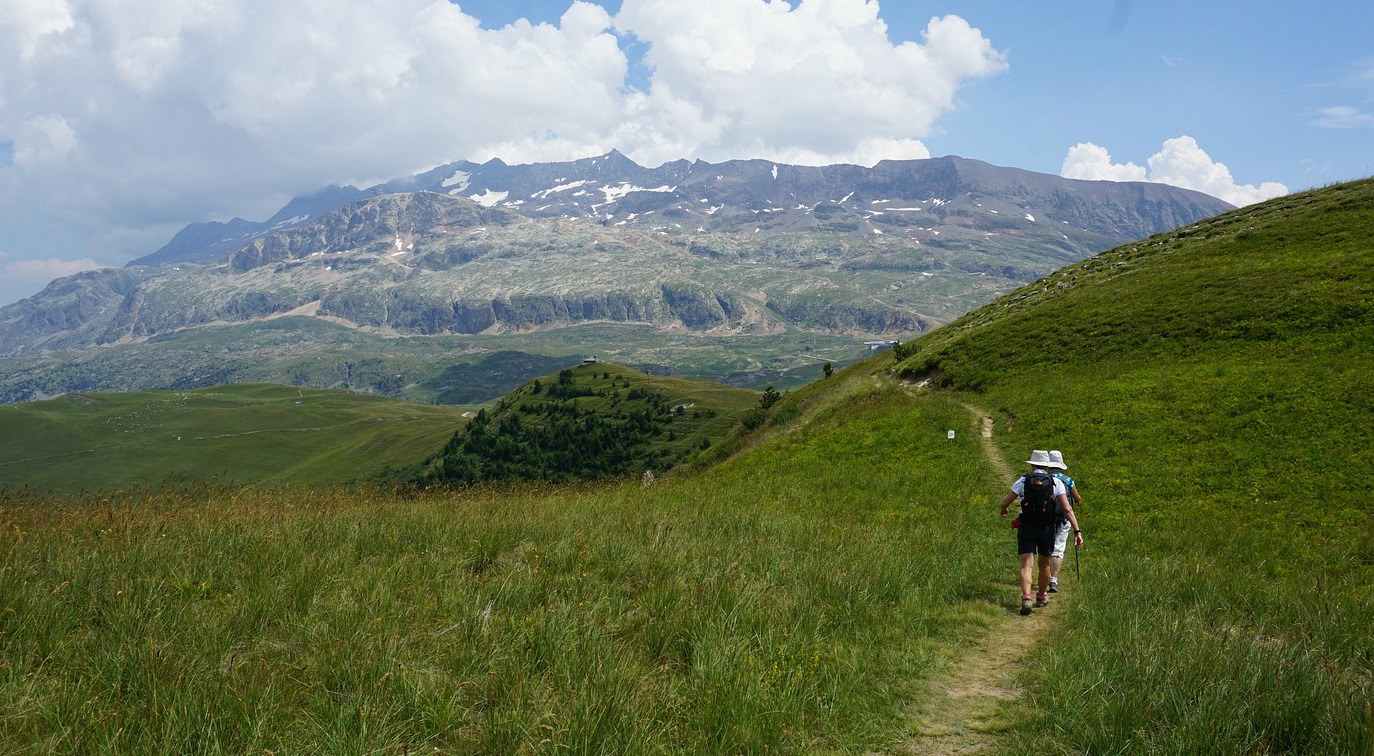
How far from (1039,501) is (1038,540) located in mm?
827

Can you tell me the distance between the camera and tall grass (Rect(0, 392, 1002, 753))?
520cm

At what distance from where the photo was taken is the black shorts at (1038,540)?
13164 millimetres

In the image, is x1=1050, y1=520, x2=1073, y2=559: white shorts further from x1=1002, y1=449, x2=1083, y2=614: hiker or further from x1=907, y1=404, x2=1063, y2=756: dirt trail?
x1=907, y1=404, x2=1063, y2=756: dirt trail

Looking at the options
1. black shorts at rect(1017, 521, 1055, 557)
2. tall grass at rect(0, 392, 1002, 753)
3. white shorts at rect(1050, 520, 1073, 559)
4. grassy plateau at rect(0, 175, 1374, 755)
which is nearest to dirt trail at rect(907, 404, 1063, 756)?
grassy plateau at rect(0, 175, 1374, 755)

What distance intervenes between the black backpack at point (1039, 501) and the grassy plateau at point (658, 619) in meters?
1.49

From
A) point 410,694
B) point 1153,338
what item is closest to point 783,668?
point 410,694

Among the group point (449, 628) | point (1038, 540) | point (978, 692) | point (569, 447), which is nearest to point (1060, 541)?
point (1038, 540)

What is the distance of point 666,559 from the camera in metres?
9.59

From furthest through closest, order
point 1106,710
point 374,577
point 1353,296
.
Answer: point 1353,296
point 374,577
point 1106,710

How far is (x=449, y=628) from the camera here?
6.82m

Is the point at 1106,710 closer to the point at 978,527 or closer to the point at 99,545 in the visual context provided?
the point at 99,545

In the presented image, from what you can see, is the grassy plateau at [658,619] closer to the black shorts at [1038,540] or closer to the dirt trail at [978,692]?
the dirt trail at [978,692]

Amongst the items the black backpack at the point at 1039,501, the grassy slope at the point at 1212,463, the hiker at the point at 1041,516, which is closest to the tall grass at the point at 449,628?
the hiker at the point at 1041,516

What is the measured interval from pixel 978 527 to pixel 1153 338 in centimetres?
2345
